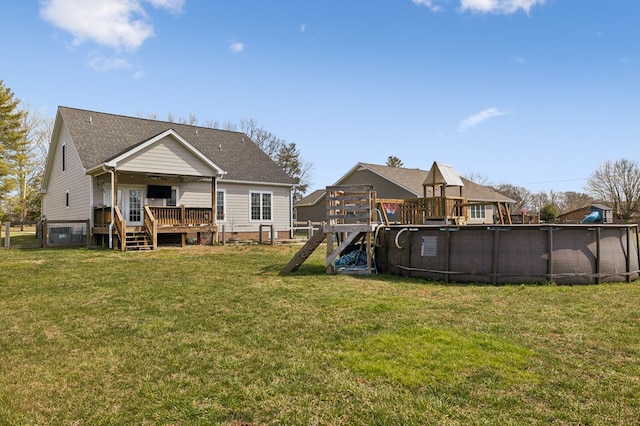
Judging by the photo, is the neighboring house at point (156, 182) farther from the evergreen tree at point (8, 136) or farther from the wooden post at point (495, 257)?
the evergreen tree at point (8, 136)

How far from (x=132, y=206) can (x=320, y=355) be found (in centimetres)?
1638

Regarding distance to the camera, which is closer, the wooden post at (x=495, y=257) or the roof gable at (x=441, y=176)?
the wooden post at (x=495, y=257)

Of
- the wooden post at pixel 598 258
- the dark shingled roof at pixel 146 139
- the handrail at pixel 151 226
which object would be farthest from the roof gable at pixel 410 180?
the wooden post at pixel 598 258

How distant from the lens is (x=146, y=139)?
18828 mm

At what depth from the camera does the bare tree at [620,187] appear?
4306 cm

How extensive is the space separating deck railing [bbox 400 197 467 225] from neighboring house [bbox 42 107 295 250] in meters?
7.55

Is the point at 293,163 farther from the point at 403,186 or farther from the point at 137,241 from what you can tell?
the point at 137,241

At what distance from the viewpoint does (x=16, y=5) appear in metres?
11.7

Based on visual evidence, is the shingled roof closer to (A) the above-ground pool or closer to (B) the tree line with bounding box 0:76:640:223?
(B) the tree line with bounding box 0:76:640:223

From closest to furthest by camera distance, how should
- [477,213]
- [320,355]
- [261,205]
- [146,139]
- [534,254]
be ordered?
[320,355], [534,254], [146,139], [261,205], [477,213]

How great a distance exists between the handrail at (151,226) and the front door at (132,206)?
7.15 feet

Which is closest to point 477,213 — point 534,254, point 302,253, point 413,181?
point 413,181

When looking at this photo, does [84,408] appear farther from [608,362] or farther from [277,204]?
[277,204]

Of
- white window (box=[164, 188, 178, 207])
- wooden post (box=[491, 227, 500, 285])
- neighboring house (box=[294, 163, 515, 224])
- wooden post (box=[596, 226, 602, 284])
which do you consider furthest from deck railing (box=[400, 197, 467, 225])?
neighboring house (box=[294, 163, 515, 224])
